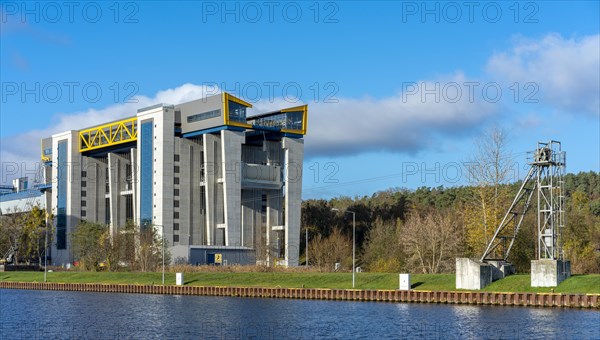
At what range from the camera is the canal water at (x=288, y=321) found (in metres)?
58.8

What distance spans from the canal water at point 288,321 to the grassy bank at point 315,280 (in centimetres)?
535

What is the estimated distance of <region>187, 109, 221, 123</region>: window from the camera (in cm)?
14782

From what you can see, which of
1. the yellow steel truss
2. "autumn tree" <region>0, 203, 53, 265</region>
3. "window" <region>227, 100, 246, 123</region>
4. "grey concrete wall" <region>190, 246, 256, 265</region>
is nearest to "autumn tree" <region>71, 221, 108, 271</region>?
"grey concrete wall" <region>190, 246, 256, 265</region>

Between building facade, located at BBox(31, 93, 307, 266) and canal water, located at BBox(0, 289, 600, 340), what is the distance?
191 ft

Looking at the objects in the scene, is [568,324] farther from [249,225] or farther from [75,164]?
[75,164]

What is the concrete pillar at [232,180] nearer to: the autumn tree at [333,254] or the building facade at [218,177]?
the building facade at [218,177]

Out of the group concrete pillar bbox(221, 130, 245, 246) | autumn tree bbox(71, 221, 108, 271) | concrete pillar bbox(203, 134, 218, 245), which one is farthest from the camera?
concrete pillar bbox(203, 134, 218, 245)

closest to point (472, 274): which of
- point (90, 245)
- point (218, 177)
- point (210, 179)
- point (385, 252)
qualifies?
point (385, 252)

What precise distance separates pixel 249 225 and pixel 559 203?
81.7 meters

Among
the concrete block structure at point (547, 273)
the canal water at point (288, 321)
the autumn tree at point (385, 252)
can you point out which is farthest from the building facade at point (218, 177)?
the concrete block structure at point (547, 273)

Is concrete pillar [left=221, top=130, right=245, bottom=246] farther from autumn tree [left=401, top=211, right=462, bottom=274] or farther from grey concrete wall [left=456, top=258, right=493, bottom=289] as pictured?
grey concrete wall [left=456, top=258, right=493, bottom=289]

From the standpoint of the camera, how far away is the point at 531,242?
105m

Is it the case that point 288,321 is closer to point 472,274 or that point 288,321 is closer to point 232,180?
point 472,274

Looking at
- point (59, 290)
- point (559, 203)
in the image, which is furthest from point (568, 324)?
point (59, 290)
